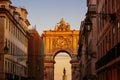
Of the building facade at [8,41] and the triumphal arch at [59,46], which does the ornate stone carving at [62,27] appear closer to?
the triumphal arch at [59,46]

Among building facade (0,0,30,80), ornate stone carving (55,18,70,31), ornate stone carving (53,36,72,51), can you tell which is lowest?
building facade (0,0,30,80)

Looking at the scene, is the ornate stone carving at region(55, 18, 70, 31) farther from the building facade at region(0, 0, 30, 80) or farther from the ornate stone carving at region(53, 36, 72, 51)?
the building facade at region(0, 0, 30, 80)

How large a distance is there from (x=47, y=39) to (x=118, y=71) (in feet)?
354

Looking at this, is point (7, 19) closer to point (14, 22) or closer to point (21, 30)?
point (14, 22)

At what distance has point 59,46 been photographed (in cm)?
13088

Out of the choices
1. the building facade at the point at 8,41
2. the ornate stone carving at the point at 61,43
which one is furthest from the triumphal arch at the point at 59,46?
A: the building facade at the point at 8,41

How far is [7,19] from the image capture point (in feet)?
172

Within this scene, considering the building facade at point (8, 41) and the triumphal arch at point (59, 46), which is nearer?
the building facade at point (8, 41)

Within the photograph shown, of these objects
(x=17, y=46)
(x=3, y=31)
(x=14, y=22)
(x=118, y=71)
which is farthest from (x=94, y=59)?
(x=118, y=71)

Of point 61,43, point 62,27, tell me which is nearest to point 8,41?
point 61,43

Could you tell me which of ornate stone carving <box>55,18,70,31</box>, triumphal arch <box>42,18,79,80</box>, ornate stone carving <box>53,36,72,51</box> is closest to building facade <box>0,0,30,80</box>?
triumphal arch <box>42,18,79,80</box>

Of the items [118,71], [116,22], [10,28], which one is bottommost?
[118,71]

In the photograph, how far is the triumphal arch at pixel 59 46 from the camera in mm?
129125

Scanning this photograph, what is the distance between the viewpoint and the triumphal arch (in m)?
129
